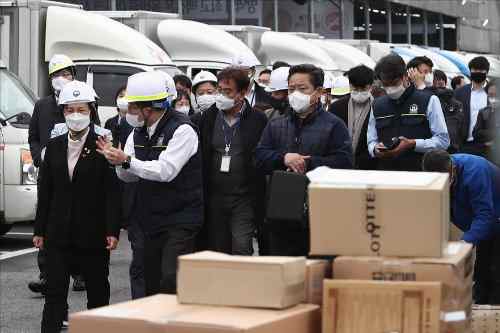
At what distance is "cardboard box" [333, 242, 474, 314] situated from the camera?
580 centimetres

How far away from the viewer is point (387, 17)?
2210 inches

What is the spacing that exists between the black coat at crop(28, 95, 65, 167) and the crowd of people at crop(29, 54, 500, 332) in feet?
4.52

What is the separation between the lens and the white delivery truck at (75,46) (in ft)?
64.2

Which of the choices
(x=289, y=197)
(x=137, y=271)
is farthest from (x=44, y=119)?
(x=289, y=197)

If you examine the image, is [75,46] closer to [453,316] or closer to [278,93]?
[278,93]

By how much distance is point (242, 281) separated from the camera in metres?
5.68

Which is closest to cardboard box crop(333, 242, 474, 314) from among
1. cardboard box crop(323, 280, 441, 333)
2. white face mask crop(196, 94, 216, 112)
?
cardboard box crop(323, 280, 441, 333)

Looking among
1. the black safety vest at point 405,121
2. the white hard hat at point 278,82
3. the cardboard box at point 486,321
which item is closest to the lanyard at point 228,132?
the black safety vest at point 405,121

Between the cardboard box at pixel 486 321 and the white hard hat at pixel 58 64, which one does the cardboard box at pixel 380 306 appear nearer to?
the cardboard box at pixel 486 321

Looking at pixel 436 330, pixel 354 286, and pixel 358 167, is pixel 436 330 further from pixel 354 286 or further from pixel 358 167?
pixel 358 167

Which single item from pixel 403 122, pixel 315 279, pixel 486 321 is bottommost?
pixel 486 321

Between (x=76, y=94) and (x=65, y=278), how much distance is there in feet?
4.04

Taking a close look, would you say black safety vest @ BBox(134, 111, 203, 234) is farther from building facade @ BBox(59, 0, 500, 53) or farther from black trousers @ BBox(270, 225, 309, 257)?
building facade @ BBox(59, 0, 500, 53)

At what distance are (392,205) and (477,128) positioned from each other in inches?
355
